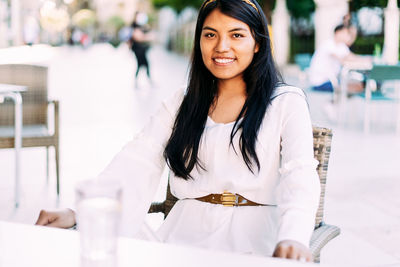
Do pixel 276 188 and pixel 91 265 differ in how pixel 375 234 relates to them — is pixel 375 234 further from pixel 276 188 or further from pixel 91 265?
pixel 91 265

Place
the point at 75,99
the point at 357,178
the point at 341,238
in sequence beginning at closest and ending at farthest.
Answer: the point at 341,238
the point at 357,178
the point at 75,99

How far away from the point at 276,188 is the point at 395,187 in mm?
3419

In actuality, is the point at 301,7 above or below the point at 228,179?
above

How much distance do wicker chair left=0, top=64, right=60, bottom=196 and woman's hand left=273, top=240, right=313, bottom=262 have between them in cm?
297

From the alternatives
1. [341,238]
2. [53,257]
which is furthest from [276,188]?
[341,238]

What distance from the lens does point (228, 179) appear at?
1901 millimetres

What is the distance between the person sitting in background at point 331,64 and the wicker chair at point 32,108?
5.36 m

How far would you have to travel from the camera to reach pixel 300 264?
117 cm

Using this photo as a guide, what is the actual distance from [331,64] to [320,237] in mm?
7343

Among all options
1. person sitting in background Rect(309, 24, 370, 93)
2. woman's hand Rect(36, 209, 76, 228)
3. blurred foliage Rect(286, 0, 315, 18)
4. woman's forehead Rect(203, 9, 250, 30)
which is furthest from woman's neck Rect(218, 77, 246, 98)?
blurred foliage Rect(286, 0, 315, 18)

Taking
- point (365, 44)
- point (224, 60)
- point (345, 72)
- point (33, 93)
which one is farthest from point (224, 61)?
point (365, 44)

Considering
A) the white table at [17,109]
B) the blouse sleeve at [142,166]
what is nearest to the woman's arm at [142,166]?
the blouse sleeve at [142,166]

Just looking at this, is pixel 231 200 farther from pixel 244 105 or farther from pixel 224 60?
pixel 224 60

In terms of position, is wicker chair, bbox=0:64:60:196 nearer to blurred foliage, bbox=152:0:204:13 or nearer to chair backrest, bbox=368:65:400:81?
chair backrest, bbox=368:65:400:81
